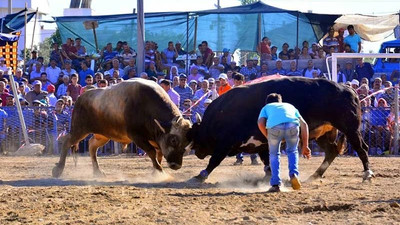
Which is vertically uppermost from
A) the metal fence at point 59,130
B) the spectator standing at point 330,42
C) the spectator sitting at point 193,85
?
the spectator standing at point 330,42

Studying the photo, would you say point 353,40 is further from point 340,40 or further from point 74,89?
point 74,89

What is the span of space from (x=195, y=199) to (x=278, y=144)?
4.98 ft

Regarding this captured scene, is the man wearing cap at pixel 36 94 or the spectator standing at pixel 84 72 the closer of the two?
the man wearing cap at pixel 36 94

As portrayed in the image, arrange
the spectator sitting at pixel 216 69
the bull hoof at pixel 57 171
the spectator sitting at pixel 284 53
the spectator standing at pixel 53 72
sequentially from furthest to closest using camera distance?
the spectator standing at pixel 53 72
the spectator sitting at pixel 284 53
the spectator sitting at pixel 216 69
the bull hoof at pixel 57 171

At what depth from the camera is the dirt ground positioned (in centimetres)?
802

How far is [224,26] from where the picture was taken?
76.3 feet

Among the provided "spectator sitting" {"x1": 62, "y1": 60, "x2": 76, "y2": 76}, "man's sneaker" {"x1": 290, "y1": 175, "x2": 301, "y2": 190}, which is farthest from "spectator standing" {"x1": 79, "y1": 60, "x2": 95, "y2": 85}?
"man's sneaker" {"x1": 290, "y1": 175, "x2": 301, "y2": 190}

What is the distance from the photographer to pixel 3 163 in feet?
52.5

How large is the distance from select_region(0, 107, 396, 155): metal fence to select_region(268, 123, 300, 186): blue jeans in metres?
8.03

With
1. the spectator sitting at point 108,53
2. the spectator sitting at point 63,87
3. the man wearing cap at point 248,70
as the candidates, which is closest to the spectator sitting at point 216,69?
the man wearing cap at point 248,70

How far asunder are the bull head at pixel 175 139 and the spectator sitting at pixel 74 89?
7.92 m

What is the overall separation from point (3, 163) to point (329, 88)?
7231mm

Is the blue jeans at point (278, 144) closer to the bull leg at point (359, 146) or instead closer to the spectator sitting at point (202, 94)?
the bull leg at point (359, 146)

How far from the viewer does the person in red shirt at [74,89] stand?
20031mm
